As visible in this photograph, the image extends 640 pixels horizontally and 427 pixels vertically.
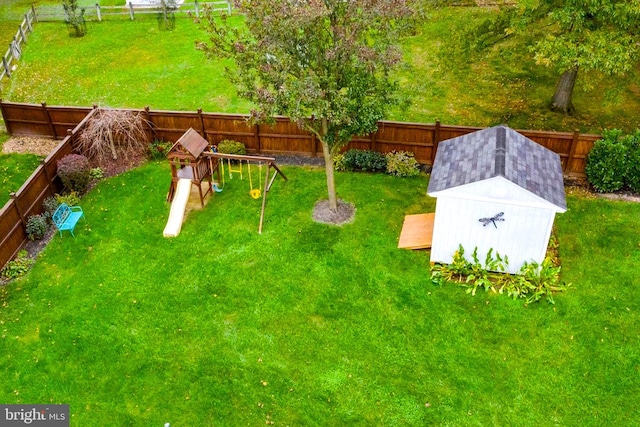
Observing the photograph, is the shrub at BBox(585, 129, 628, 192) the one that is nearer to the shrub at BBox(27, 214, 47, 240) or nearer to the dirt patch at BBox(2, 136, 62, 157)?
the shrub at BBox(27, 214, 47, 240)

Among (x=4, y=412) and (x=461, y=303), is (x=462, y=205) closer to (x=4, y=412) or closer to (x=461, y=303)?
(x=461, y=303)

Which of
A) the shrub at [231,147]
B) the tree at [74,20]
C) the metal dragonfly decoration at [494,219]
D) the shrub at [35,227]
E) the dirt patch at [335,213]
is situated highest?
the tree at [74,20]

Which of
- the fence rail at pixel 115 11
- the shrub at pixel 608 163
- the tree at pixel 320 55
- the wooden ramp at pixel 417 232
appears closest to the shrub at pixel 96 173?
the tree at pixel 320 55

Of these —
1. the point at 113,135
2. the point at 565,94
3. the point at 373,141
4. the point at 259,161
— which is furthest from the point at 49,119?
the point at 565,94

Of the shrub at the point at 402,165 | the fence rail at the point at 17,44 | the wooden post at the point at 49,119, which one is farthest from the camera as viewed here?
the fence rail at the point at 17,44

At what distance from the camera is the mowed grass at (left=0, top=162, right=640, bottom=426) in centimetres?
1133

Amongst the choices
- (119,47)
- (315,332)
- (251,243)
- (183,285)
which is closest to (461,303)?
(315,332)

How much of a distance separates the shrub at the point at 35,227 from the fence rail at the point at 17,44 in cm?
1293

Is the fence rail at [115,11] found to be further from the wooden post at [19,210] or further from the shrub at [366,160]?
the wooden post at [19,210]

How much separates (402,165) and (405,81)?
7804 mm

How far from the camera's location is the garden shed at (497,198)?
12.9m

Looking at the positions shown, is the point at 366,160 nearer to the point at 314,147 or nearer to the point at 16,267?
the point at 314,147

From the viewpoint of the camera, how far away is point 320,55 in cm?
1359

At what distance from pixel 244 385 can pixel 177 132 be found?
10.9 metres
